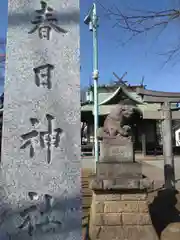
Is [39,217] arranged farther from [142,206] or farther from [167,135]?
[167,135]

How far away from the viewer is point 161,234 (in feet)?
15.1

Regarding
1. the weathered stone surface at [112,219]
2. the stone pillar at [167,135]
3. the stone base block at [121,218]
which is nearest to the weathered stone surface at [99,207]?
the stone base block at [121,218]

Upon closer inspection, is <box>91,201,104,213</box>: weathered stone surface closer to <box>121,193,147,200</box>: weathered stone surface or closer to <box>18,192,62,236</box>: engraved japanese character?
<box>121,193,147,200</box>: weathered stone surface

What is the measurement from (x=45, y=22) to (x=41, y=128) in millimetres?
924

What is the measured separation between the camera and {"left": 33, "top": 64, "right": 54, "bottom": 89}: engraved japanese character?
2.20 m

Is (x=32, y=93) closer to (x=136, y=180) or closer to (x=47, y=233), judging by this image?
(x=47, y=233)

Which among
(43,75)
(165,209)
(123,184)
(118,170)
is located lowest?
(165,209)

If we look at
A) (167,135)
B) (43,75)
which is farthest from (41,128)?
(167,135)

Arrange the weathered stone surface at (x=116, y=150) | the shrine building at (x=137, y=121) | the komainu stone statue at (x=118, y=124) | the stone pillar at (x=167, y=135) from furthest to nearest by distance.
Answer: the shrine building at (x=137, y=121), the stone pillar at (x=167, y=135), the komainu stone statue at (x=118, y=124), the weathered stone surface at (x=116, y=150)

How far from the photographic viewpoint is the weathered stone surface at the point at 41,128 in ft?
6.66

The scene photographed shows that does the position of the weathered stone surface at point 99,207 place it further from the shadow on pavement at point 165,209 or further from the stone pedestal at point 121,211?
the shadow on pavement at point 165,209

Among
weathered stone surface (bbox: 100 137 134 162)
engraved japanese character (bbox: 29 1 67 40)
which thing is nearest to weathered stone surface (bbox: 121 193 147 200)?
weathered stone surface (bbox: 100 137 134 162)

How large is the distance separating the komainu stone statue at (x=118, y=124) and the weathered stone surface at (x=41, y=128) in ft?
9.56

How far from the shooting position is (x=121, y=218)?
4.50 meters
